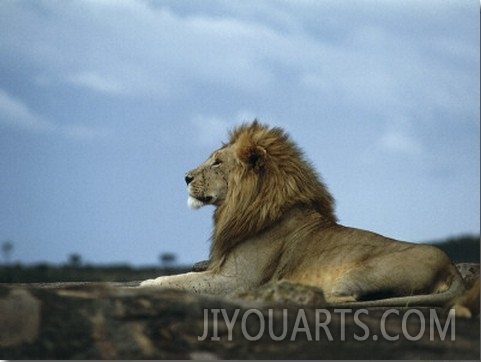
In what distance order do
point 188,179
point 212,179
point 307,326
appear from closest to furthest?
point 307,326
point 212,179
point 188,179

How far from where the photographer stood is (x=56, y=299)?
525 centimetres

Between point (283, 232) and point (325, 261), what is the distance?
524 mm

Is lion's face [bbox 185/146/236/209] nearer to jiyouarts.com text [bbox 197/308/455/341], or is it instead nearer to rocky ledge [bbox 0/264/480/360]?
jiyouarts.com text [bbox 197/308/455/341]

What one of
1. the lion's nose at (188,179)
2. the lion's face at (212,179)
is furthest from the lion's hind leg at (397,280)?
the lion's nose at (188,179)

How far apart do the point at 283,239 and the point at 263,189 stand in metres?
0.41

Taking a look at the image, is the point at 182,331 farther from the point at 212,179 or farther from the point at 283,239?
the point at 212,179

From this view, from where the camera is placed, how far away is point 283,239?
320 inches

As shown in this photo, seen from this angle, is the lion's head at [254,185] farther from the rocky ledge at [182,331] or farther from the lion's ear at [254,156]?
the rocky ledge at [182,331]

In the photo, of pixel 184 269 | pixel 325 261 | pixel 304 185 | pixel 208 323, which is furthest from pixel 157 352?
pixel 184 269

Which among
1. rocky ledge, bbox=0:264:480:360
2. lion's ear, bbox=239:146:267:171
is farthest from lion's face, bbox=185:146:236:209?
rocky ledge, bbox=0:264:480:360

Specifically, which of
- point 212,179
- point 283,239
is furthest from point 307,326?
point 212,179

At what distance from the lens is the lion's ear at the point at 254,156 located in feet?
27.1

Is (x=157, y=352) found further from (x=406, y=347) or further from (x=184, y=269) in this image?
(x=184, y=269)

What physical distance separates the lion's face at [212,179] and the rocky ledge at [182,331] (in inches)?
124
